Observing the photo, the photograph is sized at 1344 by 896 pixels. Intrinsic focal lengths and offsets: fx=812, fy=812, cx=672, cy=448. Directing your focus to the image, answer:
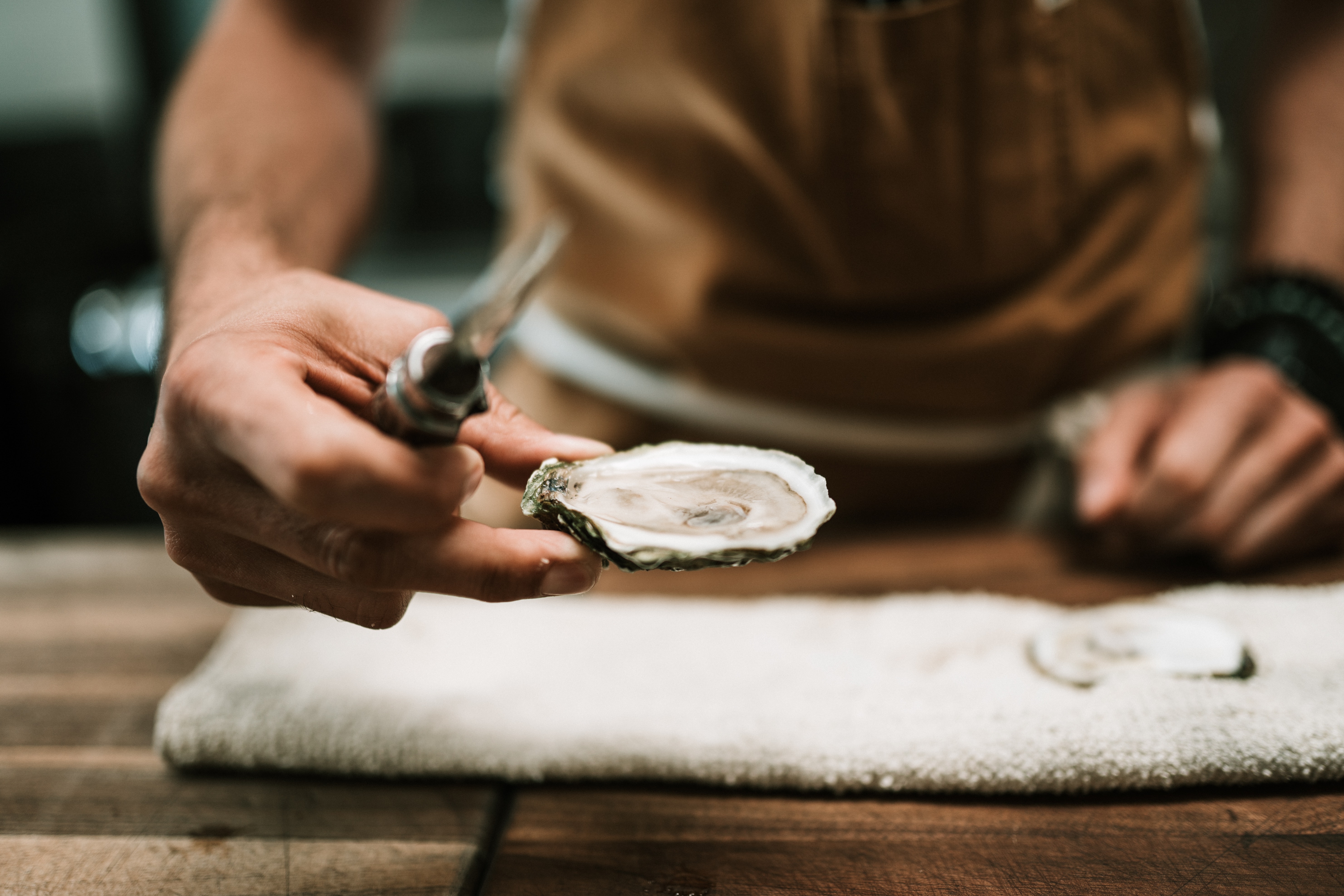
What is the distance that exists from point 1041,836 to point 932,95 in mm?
642

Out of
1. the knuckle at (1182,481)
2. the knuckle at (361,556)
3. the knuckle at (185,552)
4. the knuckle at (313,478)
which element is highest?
the knuckle at (313,478)

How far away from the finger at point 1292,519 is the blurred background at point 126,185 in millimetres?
1396

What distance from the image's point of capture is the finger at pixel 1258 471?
0.75m

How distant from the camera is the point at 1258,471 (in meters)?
0.75

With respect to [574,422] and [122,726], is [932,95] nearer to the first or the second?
[574,422]

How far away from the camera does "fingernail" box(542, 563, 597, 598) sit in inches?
15.6

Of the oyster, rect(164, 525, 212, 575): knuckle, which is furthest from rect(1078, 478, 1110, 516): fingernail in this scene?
rect(164, 525, 212, 575): knuckle

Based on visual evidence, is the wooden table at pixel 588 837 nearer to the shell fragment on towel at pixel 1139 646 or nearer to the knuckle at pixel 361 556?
the shell fragment on towel at pixel 1139 646

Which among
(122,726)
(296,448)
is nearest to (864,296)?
(296,448)

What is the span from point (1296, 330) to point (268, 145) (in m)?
1.05

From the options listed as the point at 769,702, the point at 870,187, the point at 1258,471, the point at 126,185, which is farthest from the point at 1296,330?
the point at 126,185

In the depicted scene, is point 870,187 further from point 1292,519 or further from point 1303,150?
point 1303,150

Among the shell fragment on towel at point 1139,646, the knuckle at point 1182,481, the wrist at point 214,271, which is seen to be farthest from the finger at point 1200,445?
the wrist at point 214,271

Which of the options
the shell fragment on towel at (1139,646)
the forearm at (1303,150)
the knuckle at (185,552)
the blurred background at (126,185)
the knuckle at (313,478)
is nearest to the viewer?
the knuckle at (313,478)
